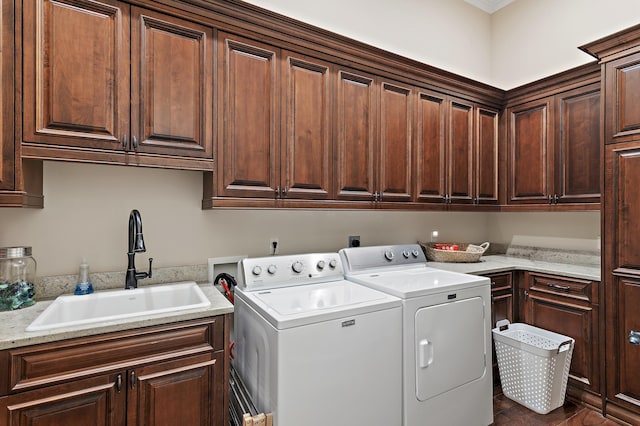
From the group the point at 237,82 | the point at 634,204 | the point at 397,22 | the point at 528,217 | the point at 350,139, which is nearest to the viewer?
the point at 237,82

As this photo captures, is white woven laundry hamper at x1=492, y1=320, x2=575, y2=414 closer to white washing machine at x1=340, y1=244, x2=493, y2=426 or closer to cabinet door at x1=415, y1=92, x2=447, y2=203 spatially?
white washing machine at x1=340, y1=244, x2=493, y2=426

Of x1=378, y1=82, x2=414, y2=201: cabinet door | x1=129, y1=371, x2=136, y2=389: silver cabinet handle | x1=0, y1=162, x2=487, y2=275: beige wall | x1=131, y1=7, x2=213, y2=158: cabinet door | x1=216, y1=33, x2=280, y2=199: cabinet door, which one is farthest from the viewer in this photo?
x1=378, y1=82, x2=414, y2=201: cabinet door

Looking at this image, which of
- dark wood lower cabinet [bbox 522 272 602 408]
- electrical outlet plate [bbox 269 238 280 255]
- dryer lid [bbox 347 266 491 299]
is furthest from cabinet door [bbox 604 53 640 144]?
electrical outlet plate [bbox 269 238 280 255]

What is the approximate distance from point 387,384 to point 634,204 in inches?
74.1

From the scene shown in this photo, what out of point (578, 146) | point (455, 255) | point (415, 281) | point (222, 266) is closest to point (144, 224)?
point (222, 266)

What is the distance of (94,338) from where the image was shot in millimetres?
1370

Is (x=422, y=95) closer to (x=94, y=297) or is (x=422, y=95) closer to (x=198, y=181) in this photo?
(x=198, y=181)

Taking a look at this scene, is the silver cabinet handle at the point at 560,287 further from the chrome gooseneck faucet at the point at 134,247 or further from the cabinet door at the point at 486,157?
→ the chrome gooseneck faucet at the point at 134,247

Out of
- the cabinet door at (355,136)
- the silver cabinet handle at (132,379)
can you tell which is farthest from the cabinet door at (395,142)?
the silver cabinet handle at (132,379)

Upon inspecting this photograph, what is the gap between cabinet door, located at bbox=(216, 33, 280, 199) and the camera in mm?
1912

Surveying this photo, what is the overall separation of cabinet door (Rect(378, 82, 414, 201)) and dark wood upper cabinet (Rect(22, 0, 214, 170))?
1209 millimetres

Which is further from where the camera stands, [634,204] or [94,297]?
[634,204]

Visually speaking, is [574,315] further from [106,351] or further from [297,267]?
[106,351]

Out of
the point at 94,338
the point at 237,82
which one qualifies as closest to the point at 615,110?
the point at 237,82
